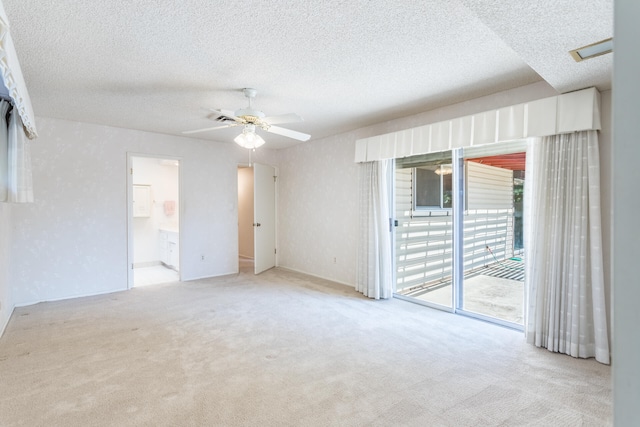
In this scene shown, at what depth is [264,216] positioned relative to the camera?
6.28 metres

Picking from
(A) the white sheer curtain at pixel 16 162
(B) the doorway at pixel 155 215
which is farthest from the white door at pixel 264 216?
(A) the white sheer curtain at pixel 16 162

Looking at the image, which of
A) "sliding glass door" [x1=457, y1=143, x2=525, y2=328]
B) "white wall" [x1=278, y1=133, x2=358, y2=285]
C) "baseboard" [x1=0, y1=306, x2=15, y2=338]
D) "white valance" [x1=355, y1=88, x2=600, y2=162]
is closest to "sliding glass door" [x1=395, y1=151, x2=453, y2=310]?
"sliding glass door" [x1=457, y1=143, x2=525, y2=328]

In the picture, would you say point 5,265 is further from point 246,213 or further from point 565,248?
point 565,248

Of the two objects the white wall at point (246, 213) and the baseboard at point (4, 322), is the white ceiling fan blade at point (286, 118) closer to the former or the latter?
the baseboard at point (4, 322)

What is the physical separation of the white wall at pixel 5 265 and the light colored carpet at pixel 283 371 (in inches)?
5.9

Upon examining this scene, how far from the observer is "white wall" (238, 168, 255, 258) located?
7719 mm

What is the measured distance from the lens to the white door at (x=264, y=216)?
601 cm

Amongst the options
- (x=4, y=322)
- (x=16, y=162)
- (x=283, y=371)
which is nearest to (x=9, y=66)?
(x=16, y=162)

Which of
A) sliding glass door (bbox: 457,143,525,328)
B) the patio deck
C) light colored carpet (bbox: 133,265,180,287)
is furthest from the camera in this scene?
light colored carpet (bbox: 133,265,180,287)

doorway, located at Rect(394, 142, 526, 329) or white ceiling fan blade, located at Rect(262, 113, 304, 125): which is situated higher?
white ceiling fan blade, located at Rect(262, 113, 304, 125)

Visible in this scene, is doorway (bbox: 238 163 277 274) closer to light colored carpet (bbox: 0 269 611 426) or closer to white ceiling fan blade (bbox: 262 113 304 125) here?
light colored carpet (bbox: 0 269 611 426)

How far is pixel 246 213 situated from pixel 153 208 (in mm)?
2022

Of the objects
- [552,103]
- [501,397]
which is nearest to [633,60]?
[501,397]

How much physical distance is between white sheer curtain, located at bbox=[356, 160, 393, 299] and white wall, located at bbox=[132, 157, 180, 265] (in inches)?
164
